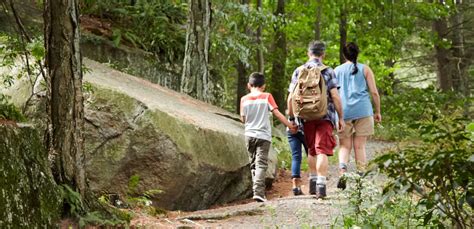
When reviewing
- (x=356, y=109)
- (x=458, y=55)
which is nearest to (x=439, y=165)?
(x=356, y=109)

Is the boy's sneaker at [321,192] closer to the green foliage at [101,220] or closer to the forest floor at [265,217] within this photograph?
the forest floor at [265,217]

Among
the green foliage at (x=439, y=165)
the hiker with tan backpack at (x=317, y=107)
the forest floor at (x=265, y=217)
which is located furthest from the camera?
the hiker with tan backpack at (x=317, y=107)

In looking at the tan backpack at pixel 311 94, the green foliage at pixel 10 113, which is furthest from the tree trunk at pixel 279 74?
the green foliage at pixel 10 113

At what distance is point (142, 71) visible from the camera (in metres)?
13.2

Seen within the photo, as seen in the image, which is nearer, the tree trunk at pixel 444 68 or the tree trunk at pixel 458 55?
the tree trunk at pixel 444 68

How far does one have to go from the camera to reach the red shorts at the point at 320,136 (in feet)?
24.5

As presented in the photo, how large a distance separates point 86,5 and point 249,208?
318 inches

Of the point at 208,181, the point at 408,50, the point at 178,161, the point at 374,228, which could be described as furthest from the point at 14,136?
the point at 408,50

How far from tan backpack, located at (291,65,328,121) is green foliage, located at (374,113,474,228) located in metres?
3.56

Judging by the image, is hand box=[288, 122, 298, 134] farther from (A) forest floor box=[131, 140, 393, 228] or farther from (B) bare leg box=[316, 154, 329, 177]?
(A) forest floor box=[131, 140, 393, 228]

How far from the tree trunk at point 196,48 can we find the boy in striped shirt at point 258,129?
3653 millimetres

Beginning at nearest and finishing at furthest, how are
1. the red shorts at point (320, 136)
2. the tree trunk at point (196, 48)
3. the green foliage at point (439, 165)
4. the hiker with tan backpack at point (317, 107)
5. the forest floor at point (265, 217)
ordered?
the green foliage at point (439, 165) → the forest floor at point (265, 217) → the hiker with tan backpack at point (317, 107) → the red shorts at point (320, 136) → the tree trunk at point (196, 48)

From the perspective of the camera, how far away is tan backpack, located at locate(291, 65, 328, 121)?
24.1 ft

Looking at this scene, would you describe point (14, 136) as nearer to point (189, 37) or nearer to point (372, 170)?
point (372, 170)
